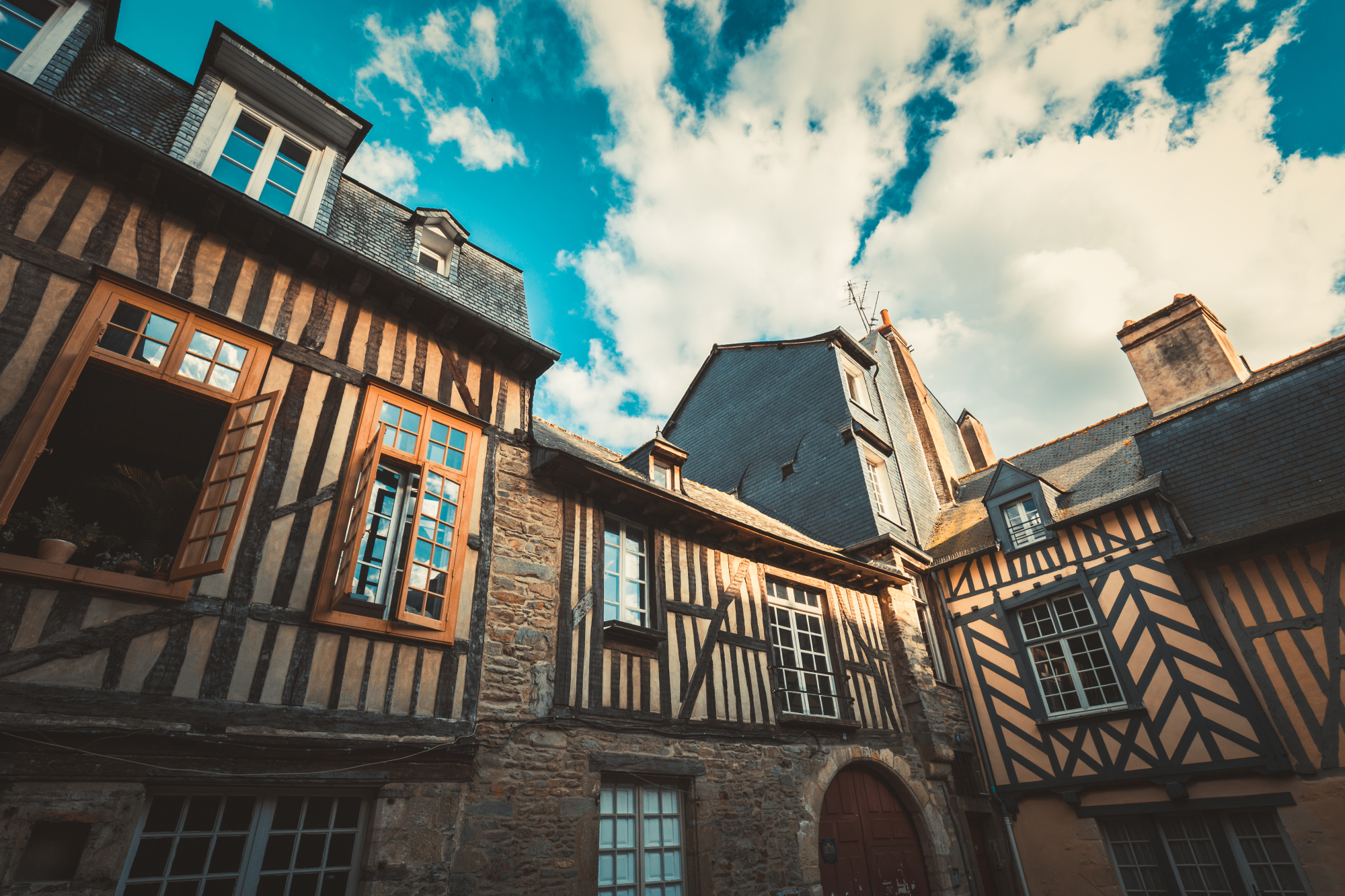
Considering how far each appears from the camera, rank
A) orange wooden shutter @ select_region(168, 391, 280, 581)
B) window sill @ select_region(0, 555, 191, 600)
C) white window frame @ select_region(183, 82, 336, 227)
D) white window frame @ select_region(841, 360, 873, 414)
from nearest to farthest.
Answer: window sill @ select_region(0, 555, 191, 600) → orange wooden shutter @ select_region(168, 391, 280, 581) → white window frame @ select_region(183, 82, 336, 227) → white window frame @ select_region(841, 360, 873, 414)

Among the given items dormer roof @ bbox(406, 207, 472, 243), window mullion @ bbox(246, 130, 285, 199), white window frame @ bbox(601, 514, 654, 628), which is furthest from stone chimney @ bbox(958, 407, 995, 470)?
window mullion @ bbox(246, 130, 285, 199)

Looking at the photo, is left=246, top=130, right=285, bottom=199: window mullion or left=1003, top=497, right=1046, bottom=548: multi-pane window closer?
left=246, top=130, right=285, bottom=199: window mullion

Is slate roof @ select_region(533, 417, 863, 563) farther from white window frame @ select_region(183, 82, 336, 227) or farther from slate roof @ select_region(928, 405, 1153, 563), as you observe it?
white window frame @ select_region(183, 82, 336, 227)

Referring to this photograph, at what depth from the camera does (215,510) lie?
3979 mm

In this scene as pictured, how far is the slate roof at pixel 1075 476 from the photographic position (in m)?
9.67

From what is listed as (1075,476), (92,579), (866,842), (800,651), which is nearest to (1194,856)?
(866,842)

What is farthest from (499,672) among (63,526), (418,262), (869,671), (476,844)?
(869,671)

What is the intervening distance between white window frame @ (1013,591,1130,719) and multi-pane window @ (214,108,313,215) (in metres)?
10.6

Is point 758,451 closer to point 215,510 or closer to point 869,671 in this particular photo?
point 869,671

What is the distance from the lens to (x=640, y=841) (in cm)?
552

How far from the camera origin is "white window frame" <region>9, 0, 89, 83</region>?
4.54 metres

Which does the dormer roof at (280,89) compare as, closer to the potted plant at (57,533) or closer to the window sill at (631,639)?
the potted plant at (57,533)

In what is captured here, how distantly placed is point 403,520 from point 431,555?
0.41m

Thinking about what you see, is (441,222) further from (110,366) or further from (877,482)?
(877,482)
